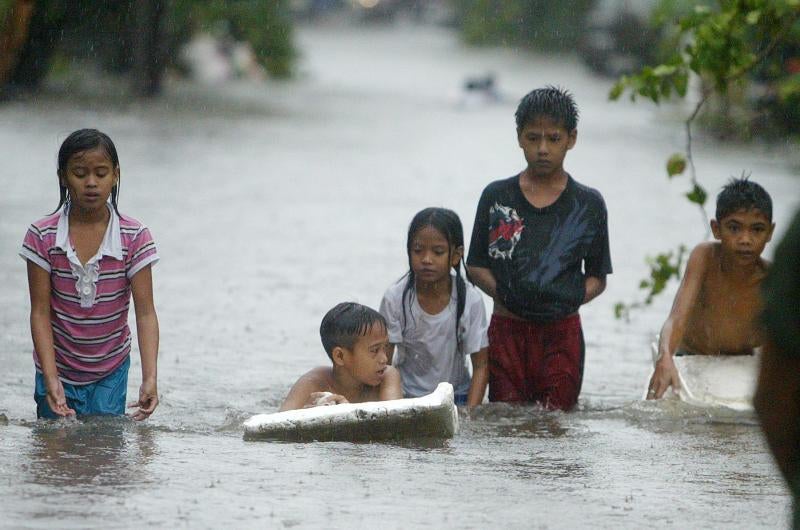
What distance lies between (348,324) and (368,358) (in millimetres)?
152

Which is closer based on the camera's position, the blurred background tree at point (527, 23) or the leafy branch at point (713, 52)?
the leafy branch at point (713, 52)

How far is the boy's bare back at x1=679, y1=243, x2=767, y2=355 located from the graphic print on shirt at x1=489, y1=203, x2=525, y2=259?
0.85 metres

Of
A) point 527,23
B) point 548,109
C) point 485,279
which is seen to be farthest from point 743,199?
point 527,23

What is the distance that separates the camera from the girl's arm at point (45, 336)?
5.10m

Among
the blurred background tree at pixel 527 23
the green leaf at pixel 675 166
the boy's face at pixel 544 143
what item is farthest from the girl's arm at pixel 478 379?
the blurred background tree at pixel 527 23

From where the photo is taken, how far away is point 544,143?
602 centimetres

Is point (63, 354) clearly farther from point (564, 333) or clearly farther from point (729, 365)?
point (729, 365)

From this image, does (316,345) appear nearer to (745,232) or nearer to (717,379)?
(717,379)

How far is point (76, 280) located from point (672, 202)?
10.7 meters

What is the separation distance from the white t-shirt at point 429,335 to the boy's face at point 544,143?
24.2 inches

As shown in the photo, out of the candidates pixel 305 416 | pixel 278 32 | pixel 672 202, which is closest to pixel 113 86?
pixel 278 32

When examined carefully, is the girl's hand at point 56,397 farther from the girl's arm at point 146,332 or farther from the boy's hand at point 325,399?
the boy's hand at point 325,399

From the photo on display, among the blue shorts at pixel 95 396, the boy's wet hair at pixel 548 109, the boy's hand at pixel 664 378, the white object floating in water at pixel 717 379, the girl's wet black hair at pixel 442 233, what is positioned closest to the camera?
the blue shorts at pixel 95 396

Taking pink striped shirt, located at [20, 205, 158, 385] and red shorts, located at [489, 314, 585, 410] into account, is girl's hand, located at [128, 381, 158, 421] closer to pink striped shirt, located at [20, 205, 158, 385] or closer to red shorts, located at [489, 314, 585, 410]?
pink striped shirt, located at [20, 205, 158, 385]
